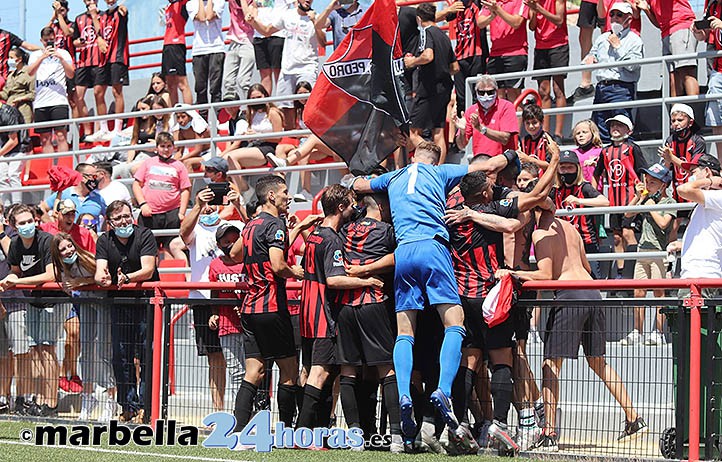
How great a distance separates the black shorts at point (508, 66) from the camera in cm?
1385

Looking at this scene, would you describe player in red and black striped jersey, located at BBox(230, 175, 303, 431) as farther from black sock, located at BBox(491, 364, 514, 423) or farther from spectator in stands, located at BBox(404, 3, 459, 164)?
spectator in stands, located at BBox(404, 3, 459, 164)

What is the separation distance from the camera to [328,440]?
30.2ft

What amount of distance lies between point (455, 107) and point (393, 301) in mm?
4756

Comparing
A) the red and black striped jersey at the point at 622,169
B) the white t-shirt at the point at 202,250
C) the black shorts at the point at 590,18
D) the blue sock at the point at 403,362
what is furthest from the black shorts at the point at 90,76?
the blue sock at the point at 403,362

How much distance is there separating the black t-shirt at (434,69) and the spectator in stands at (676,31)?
221 centimetres

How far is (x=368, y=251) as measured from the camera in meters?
9.38

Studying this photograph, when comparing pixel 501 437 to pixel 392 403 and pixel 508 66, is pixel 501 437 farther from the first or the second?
pixel 508 66

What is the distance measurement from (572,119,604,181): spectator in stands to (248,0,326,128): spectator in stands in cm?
446

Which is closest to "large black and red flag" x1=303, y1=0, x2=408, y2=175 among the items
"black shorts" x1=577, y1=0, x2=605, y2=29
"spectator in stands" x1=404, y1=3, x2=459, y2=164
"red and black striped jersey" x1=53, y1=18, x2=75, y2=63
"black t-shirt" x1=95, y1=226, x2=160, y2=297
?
"black t-shirt" x1=95, y1=226, x2=160, y2=297

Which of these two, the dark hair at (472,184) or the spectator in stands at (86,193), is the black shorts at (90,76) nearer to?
the spectator in stands at (86,193)

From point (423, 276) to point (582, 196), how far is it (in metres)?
3.44

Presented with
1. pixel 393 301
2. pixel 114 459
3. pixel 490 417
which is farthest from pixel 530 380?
pixel 114 459

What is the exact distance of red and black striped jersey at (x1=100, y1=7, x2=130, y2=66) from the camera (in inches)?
717

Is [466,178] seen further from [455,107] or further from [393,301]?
[455,107]
